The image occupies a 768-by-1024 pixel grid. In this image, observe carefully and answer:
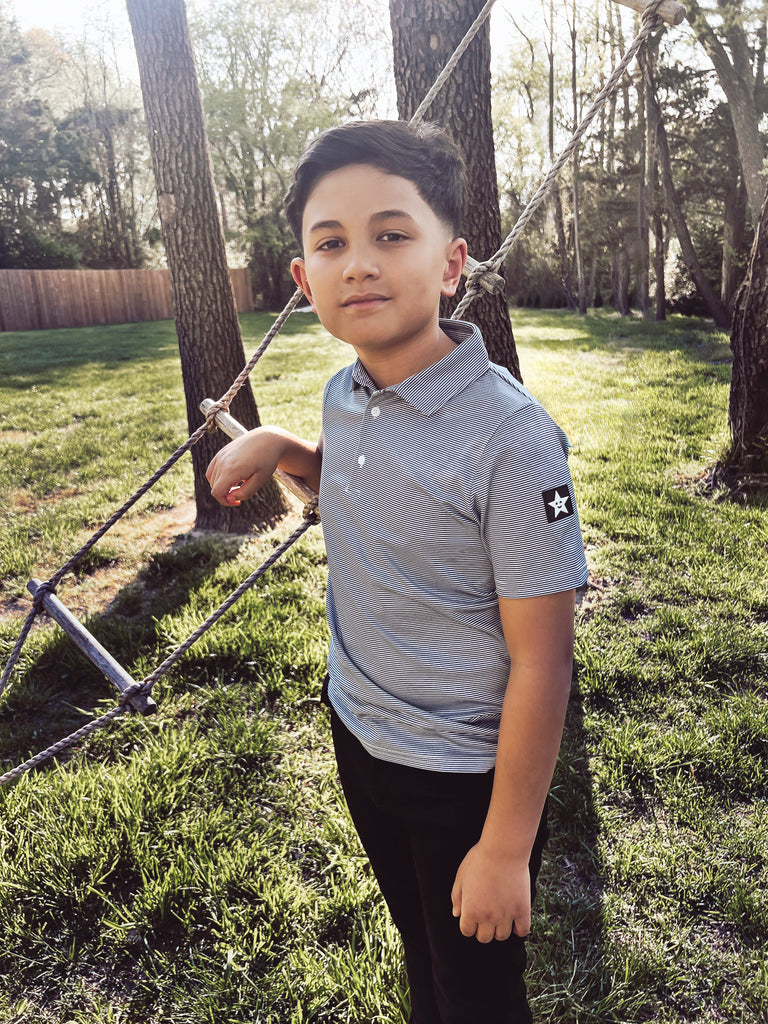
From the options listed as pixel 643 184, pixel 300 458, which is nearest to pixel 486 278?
pixel 300 458

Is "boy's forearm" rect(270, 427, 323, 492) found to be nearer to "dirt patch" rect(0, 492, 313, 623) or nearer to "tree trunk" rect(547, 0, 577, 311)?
"dirt patch" rect(0, 492, 313, 623)

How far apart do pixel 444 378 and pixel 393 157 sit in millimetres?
378

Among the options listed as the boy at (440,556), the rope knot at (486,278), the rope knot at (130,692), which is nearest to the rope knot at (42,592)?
the rope knot at (130,692)

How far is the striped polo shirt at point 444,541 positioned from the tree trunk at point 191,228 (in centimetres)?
333

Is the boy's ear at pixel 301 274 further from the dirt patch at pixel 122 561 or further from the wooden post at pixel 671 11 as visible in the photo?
the dirt patch at pixel 122 561

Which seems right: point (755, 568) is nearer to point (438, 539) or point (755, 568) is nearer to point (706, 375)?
point (438, 539)

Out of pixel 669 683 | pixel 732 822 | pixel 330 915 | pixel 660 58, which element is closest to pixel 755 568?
pixel 669 683

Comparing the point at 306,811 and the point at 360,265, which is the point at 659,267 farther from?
the point at 360,265

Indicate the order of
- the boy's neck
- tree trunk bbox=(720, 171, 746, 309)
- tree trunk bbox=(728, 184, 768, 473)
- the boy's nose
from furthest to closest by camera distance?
tree trunk bbox=(720, 171, 746, 309), tree trunk bbox=(728, 184, 768, 473), the boy's neck, the boy's nose

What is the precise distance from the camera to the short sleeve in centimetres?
101

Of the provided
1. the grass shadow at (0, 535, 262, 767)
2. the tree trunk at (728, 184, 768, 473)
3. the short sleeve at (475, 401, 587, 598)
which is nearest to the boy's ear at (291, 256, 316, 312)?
the short sleeve at (475, 401, 587, 598)

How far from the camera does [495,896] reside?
1.05 m

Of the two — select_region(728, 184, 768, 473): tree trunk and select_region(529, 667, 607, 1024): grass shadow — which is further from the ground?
select_region(728, 184, 768, 473): tree trunk

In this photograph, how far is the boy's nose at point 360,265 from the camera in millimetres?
1139
